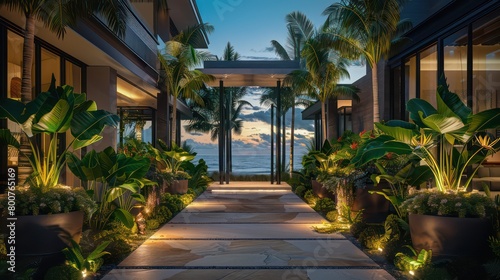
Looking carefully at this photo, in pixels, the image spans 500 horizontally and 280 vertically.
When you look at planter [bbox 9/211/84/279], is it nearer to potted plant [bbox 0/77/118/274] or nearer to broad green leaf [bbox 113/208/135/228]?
potted plant [bbox 0/77/118/274]

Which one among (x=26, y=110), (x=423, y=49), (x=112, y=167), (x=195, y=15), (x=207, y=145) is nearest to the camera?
(x=26, y=110)

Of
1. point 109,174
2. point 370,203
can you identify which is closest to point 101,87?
point 109,174

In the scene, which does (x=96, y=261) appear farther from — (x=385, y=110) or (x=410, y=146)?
(x=385, y=110)

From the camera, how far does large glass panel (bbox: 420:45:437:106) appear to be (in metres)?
12.8

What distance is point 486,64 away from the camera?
1193cm

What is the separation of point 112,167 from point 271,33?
83.7 feet

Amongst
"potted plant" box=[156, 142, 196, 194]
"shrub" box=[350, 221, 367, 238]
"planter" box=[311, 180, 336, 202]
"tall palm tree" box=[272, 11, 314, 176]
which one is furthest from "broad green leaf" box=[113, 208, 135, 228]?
"tall palm tree" box=[272, 11, 314, 176]

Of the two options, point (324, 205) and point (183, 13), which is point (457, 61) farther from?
point (183, 13)

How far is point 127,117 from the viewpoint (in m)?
25.8

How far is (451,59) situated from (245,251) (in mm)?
7095

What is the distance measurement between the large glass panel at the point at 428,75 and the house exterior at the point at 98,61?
758cm

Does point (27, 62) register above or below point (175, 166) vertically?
above

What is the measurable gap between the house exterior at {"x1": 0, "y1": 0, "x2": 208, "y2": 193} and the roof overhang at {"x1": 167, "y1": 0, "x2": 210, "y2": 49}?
0.06 metres

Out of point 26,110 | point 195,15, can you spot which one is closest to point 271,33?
point 195,15
